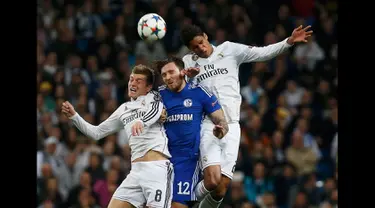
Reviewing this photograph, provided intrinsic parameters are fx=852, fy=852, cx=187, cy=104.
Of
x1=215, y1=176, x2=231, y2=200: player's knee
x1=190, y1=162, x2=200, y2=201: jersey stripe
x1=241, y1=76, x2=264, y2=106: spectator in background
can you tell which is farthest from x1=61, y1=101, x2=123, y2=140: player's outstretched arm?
x1=241, y1=76, x2=264, y2=106: spectator in background

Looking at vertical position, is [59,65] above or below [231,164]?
above

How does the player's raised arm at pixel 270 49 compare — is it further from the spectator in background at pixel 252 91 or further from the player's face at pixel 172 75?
the spectator in background at pixel 252 91

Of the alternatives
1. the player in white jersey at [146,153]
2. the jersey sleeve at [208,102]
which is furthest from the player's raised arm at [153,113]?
the jersey sleeve at [208,102]

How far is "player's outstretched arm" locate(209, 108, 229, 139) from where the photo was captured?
26.0 feet

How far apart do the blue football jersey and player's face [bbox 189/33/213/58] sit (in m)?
0.49

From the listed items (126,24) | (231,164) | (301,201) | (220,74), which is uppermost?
(126,24)

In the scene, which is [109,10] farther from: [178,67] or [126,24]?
[178,67]

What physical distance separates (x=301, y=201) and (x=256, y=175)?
82 cm

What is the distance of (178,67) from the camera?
26.6 feet

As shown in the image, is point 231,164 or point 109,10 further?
point 109,10

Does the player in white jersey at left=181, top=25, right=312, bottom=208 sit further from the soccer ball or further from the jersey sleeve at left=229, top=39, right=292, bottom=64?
the soccer ball

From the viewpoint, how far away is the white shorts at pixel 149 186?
779 cm
